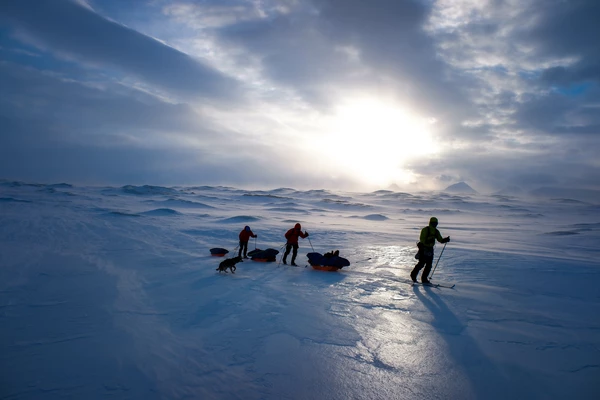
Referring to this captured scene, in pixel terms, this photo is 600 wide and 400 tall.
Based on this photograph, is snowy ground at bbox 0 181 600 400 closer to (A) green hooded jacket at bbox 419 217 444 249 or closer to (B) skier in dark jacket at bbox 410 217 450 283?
(B) skier in dark jacket at bbox 410 217 450 283

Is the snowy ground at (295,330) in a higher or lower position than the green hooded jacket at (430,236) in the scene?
lower

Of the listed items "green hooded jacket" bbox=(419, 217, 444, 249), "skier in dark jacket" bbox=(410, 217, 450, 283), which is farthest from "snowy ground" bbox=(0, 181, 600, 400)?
"green hooded jacket" bbox=(419, 217, 444, 249)

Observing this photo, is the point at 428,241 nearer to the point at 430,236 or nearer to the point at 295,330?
the point at 430,236

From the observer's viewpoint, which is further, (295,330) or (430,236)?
(430,236)

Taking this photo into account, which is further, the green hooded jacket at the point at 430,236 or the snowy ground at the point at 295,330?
the green hooded jacket at the point at 430,236

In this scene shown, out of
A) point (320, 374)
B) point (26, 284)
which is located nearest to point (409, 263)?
point (320, 374)

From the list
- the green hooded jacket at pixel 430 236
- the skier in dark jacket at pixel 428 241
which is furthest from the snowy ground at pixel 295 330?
the green hooded jacket at pixel 430 236

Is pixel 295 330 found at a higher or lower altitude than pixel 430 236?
lower

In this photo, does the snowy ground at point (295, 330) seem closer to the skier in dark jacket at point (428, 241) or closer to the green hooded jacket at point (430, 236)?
the skier in dark jacket at point (428, 241)

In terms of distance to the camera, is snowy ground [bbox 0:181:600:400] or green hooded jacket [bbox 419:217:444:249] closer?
snowy ground [bbox 0:181:600:400]

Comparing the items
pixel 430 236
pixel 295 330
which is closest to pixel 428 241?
pixel 430 236

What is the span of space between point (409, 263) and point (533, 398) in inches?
307

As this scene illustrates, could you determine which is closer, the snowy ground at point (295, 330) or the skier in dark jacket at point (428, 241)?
the snowy ground at point (295, 330)

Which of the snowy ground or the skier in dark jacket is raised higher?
the skier in dark jacket
